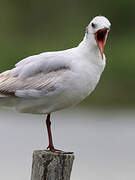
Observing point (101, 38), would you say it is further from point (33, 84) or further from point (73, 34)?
point (73, 34)

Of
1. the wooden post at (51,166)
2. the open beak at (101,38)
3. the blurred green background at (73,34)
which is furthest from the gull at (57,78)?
the blurred green background at (73,34)

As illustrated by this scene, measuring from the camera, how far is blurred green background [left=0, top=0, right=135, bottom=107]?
1778cm

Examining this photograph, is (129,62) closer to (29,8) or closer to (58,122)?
(58,122)

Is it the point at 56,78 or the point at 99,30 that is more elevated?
the point at 99,30

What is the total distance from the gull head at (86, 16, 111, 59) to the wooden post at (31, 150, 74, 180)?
3.49 ft

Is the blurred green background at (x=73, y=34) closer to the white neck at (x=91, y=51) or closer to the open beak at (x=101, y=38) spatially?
the white neck at (x=91, y=51)

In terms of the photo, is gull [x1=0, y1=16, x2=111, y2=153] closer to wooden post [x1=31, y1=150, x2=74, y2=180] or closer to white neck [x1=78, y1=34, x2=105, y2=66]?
white neck [x1=78, y1=34, x2=105, y2=66]

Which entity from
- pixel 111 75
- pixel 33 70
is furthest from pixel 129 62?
pixel 33 70

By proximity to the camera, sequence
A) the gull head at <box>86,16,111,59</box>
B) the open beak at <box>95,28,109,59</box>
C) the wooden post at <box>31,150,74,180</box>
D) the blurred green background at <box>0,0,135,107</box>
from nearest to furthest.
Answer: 1. the wooden post at <box>31,150,74,180</box>
2. the gull head at <box>86,16,111,59</box>
3. the open beak at <box>95,28,109,59</box>
4. the blurred green background at <box>0,0,135,107</box>

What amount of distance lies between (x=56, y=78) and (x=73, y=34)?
1373cm

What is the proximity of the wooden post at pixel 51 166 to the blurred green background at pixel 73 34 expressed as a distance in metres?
10.3

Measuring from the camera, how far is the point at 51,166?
6.93 meters

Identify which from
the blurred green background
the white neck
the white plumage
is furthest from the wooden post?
the blurred green background

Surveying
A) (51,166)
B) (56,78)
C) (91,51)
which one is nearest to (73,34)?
(91,51)
